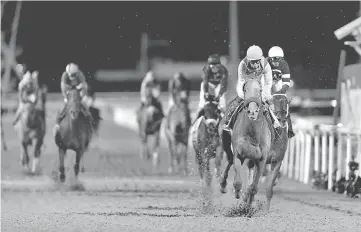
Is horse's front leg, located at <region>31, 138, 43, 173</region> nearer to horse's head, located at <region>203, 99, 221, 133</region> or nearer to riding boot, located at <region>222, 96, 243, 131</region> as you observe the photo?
horse's head, located at <region>203, 99, 221, 133</region>

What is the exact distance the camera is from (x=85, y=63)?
229ft

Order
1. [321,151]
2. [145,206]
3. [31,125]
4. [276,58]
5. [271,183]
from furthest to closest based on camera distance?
[31,125] < [321,151] < [276,58] < [145,206] < [271,183]

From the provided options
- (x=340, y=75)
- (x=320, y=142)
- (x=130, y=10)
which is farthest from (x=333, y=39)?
(x=130, y=10)

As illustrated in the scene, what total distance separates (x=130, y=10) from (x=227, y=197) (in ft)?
95.3

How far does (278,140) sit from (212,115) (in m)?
2.55

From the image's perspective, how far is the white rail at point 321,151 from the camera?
16.1 metres

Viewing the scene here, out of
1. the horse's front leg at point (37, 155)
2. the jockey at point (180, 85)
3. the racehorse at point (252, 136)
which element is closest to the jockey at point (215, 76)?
the racehorse at point (252, 136)

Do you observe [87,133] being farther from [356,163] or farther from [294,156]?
[294,156]

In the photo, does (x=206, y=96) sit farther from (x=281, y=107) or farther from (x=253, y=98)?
(x=253, y=98)

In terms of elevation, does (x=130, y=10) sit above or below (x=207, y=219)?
above

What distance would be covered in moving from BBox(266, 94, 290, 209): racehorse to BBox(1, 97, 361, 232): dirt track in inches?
17.2

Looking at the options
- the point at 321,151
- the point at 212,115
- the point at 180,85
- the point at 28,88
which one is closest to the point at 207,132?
the point at 212,115

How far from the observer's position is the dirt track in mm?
10969

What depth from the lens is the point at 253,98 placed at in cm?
1193
